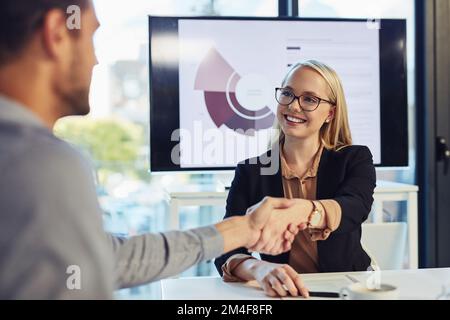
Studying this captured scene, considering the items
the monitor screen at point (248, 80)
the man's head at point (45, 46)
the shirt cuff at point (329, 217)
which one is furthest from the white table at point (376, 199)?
the man's head at point (45, 46)

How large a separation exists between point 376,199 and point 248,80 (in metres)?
0.76

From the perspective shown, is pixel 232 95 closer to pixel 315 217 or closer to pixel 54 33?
pixel 315 217

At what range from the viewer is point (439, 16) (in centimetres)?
256

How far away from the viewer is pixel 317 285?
3.81ft

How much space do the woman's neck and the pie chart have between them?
2.73 ft

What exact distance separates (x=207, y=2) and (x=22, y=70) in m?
1.95

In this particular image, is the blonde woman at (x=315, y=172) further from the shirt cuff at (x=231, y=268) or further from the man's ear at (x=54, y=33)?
the man's ear at (x=54, y=33)

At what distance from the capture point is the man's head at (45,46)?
2.01ft

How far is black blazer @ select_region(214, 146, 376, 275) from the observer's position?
1449 millimetres

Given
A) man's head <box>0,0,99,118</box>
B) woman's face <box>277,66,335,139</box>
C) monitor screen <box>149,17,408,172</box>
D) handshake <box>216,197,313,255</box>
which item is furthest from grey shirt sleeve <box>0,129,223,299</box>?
monitor screen <box>149,17,408,172</box>

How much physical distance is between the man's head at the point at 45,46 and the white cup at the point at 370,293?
1.91 feet

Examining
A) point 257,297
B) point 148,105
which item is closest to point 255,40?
point 148,105

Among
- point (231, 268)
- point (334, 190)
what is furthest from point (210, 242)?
point (334, 190)

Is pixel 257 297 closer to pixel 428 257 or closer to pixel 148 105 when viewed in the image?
pixel 148 105
